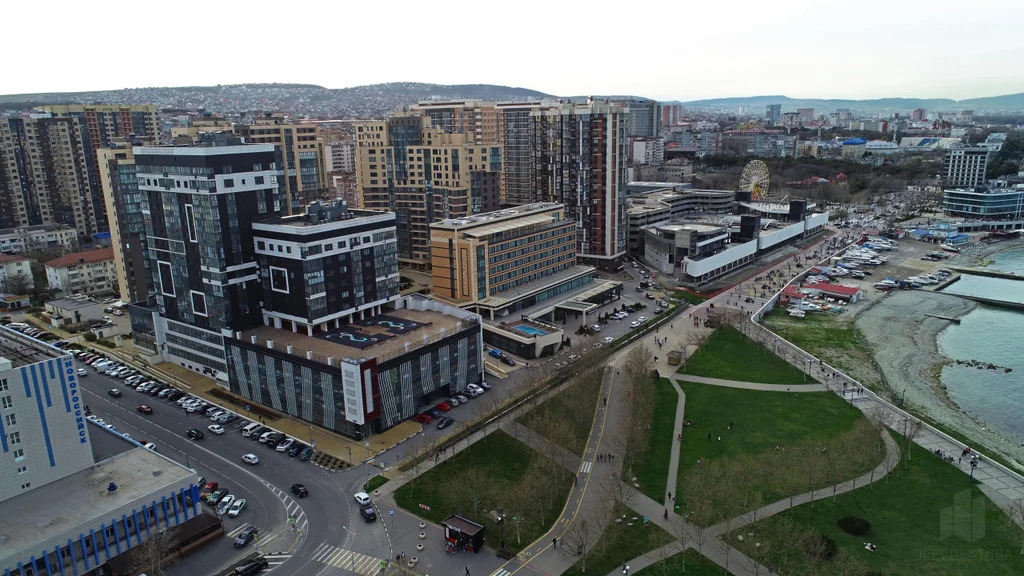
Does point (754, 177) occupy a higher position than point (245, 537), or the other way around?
point (754, 177)

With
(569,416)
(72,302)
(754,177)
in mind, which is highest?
(754,177)

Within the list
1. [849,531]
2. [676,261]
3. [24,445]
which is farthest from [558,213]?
[24,445]

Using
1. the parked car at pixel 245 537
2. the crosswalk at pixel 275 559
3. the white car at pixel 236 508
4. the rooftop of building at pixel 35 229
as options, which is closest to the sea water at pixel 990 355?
the crosswalk at pixel 275 559

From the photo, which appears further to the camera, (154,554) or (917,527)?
(917,527)

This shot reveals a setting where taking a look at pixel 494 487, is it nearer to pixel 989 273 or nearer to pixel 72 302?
pixel 72 302

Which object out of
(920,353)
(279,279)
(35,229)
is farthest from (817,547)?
(35,229)

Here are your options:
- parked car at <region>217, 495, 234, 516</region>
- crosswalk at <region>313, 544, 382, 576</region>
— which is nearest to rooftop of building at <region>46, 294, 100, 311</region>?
parked car at <region>217, 495, 234, 516</region>

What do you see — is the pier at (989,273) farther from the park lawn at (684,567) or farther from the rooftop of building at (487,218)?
the park lawn at (684,567)

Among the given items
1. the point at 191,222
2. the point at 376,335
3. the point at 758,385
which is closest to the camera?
the point at 376,335
